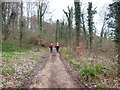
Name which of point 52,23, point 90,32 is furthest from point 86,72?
point 52,23

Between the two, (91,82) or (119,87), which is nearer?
(119,87)

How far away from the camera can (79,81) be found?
23.9 ft

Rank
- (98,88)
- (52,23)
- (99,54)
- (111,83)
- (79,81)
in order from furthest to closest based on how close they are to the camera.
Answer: (52,23), (99,54), (79,81), (111,83), (98,88)

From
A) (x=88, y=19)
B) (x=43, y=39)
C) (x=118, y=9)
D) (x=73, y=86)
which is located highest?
(x=88, y=19)

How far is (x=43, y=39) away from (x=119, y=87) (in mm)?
25024

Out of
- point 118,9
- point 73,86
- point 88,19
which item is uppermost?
point 88,19

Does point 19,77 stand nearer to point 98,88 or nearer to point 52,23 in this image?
point 98,88

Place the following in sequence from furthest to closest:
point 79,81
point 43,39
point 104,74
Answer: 1. point 43,39
2. point 104,74
3. point 79,81

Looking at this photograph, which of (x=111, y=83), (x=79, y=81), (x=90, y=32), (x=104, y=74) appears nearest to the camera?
(x=111, y=83)

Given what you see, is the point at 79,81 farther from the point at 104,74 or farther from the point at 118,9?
the point at 118,9

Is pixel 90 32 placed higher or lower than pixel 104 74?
higher

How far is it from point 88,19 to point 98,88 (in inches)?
1133

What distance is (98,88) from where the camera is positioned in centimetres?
615

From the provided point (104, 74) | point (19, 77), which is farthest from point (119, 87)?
point (19, 77)
